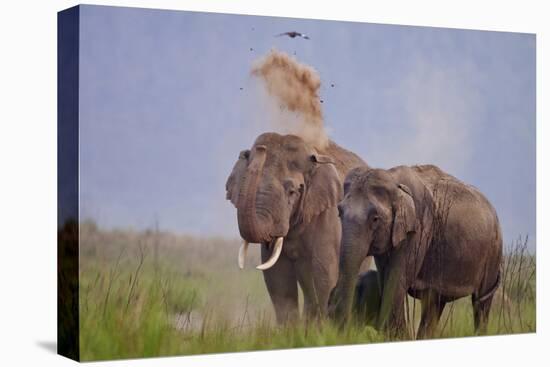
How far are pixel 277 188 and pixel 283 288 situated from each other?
84 centimetres

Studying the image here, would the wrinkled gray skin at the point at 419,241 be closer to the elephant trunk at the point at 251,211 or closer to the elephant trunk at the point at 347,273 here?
the elephant trunk at the point at 347,273

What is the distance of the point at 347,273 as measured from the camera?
11.8m

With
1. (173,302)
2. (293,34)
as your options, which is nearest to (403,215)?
(293,34)

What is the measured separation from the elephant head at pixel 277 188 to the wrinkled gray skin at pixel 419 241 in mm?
275

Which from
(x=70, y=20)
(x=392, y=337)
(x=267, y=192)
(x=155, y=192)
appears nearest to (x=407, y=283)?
(x=392, y=337)

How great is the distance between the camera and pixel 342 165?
1198 cm

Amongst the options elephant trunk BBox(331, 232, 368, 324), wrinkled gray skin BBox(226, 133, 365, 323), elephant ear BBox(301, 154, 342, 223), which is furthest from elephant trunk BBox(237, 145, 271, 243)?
elephant trunk BBox(331, 232, 368, 324)

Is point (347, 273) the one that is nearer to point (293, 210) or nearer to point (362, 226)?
point (362, 226)

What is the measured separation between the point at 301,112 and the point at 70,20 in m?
2.03

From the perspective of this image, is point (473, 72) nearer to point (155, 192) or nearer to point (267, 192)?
point (267, 192)

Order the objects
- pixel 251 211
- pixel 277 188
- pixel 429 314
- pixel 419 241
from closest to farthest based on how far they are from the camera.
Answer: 1. pixel 251 211
2. pixel 277 188
3. pixel 419 241
4. pixel 429 314

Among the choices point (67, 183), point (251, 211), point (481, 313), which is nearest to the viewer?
point (67, 183)

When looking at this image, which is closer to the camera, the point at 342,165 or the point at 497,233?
the point at 342,165

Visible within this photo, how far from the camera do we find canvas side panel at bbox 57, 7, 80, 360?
35.8ft
